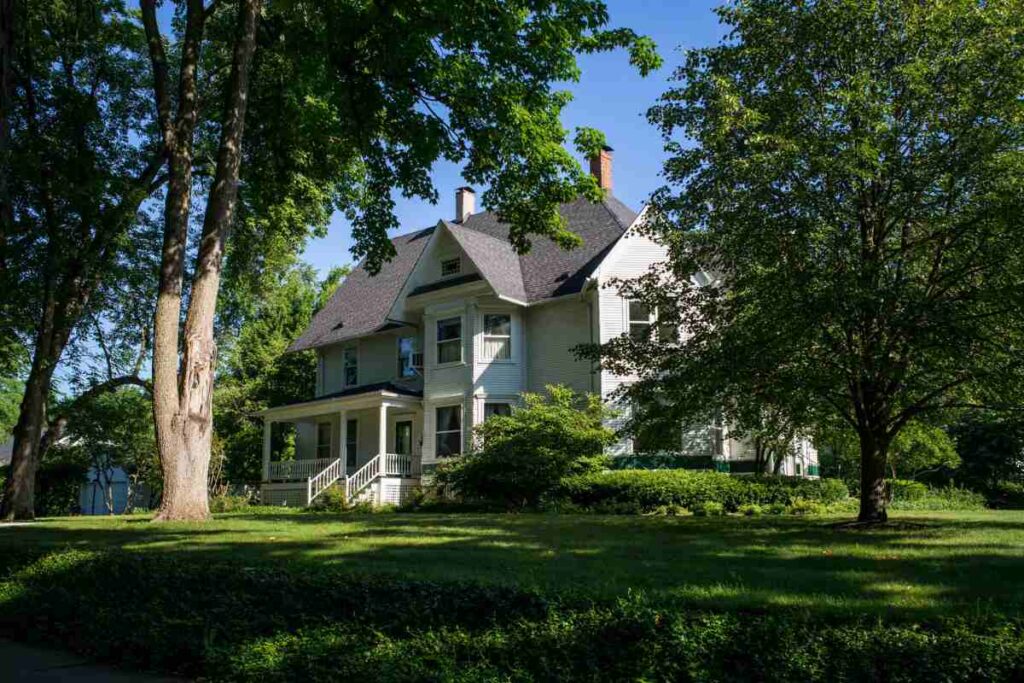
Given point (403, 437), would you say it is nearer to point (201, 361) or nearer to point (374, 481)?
point (374, 481)

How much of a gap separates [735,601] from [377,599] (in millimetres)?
2291

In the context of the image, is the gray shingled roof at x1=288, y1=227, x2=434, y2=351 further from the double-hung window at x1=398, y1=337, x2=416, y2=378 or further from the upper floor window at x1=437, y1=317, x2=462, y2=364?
the upper floor window at x1=437, y1=317, x2=462, y2=364

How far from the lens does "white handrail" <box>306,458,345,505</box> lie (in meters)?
25.9

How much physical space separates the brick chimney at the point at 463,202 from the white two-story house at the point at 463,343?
10.0ft

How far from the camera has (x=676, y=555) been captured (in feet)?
26.3

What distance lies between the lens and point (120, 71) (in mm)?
20812

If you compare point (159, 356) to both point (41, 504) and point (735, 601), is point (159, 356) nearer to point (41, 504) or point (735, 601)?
point (735, 601)

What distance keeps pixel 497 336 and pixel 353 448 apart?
8.16 metres

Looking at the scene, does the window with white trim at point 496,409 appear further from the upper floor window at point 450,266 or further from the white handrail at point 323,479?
the white handrail at point 323,479

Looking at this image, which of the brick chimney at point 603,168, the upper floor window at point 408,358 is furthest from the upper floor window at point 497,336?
the brick chimney at point 603,168

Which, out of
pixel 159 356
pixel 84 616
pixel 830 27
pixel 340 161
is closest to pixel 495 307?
pixel 340 161

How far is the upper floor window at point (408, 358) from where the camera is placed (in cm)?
2834

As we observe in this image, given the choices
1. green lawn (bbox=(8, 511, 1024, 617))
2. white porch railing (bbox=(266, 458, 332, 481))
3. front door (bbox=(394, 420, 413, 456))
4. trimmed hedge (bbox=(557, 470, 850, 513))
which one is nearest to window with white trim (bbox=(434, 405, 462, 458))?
front door (bbox=(394, 420, 413, 456))

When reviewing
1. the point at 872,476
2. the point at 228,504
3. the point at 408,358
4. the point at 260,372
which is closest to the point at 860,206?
the point at 872,476
